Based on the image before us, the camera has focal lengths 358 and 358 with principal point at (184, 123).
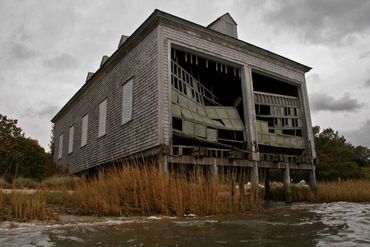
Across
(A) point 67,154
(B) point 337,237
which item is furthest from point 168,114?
(A) point 67,154

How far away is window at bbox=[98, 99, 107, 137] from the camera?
16625 millimetres

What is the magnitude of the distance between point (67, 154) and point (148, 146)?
38.0ft

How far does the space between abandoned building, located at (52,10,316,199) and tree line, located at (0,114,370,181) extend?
2.33 metres

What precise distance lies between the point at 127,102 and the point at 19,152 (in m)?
9.30

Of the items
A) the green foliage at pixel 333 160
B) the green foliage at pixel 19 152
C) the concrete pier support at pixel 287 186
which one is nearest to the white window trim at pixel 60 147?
the green foliage at pixel 19 152

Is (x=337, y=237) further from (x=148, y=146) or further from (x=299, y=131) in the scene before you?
(x=299, y=131)

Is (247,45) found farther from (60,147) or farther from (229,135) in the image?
(60,147)

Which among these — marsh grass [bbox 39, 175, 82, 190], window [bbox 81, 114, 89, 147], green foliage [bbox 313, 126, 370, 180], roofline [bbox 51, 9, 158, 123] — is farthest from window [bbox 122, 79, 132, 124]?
green foliage [bbox 313, 126, 370, 180]

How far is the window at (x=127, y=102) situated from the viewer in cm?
1435

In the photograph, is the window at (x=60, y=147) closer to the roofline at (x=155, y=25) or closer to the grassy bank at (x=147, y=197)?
the roofline at (x=155, y=25)

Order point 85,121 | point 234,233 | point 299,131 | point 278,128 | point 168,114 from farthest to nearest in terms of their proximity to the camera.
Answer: point 85,121, point 299,131, point 278,128, point 168,114, point 234,233

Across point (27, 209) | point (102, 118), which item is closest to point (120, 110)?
A: point (102, 118)

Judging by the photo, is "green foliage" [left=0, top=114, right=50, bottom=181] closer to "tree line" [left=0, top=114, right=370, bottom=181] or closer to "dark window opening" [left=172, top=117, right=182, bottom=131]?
"tree line" [left=0, top=114, right=370, bottom=181]

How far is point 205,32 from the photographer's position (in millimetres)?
14289
